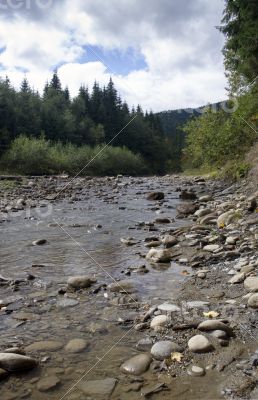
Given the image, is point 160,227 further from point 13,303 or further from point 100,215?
point 13,303

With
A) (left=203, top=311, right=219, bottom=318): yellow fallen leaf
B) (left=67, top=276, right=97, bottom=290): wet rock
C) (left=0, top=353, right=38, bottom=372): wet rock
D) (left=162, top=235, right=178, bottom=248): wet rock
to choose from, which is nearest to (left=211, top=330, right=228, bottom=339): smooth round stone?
(left=203, top=311, right=219, bottom=318): yellow fallen leaf

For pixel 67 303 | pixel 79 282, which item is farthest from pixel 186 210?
pixel 67 303

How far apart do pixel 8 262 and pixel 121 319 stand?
3636 mm

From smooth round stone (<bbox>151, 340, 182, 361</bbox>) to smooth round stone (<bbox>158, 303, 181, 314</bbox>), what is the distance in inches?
34.4

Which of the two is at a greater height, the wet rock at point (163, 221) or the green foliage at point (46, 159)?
the green foliage at point (46, 159)

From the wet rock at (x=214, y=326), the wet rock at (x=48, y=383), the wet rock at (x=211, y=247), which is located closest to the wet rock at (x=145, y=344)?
the wet rock at (x=214, y=326)

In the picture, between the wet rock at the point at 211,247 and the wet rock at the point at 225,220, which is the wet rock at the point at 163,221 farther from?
the wet rock at the point at 211,247

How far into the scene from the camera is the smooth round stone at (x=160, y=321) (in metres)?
4.57

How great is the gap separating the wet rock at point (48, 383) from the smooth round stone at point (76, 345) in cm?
51

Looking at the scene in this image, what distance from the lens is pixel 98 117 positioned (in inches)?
3484

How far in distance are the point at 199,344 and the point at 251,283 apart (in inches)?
67.3

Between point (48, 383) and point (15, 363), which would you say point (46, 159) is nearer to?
point (15, 363)

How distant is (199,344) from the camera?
13.0ft

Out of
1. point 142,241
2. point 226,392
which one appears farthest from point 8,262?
point 226,392
